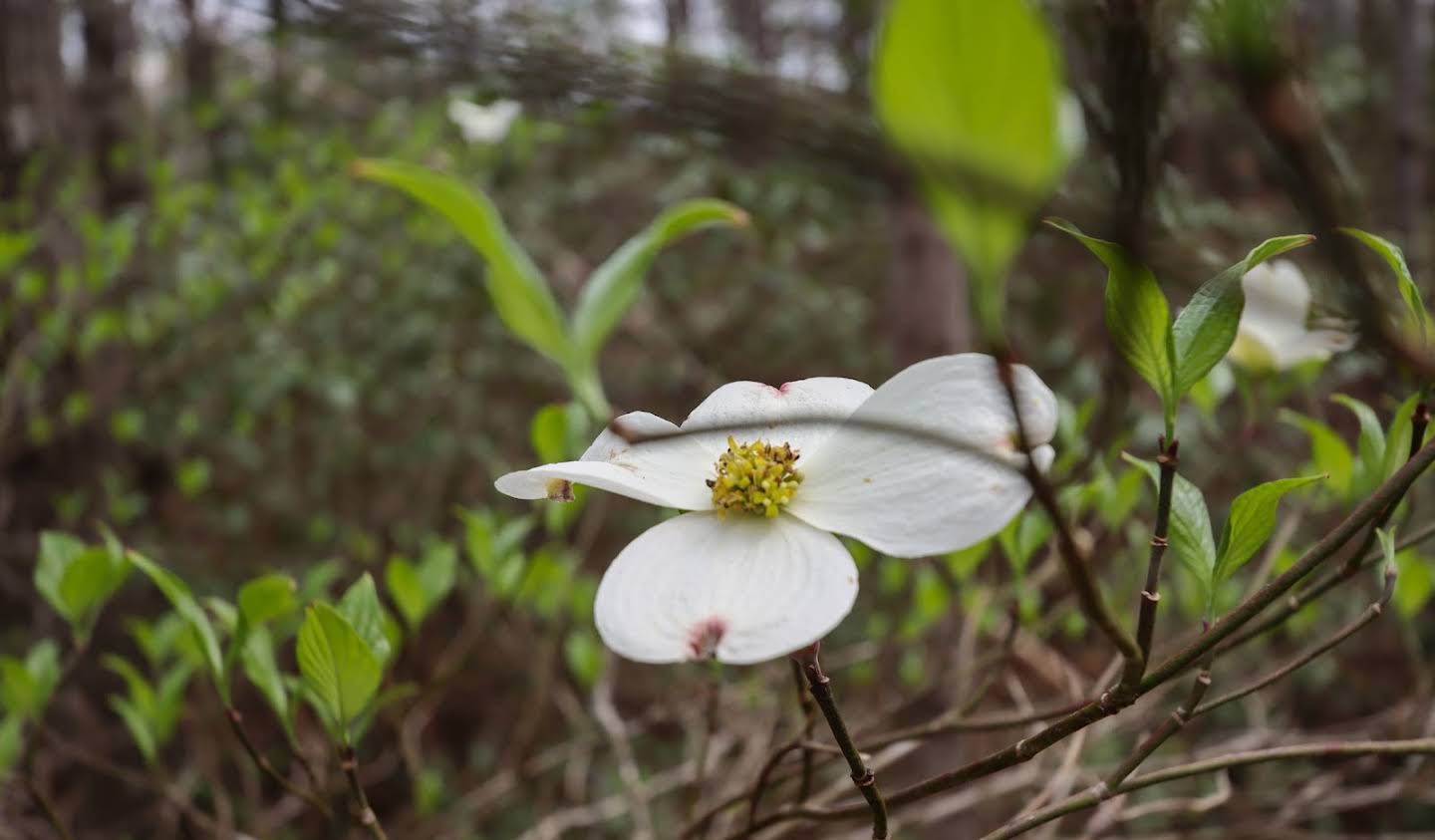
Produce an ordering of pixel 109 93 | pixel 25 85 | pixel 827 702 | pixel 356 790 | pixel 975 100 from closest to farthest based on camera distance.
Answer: pixel 975 100 < pixel 827 702 < pixel 356 790 < pixel 25 85 < pixel 109 93

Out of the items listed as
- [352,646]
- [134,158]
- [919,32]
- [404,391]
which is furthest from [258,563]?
[919,32]

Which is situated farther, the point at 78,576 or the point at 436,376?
the point at 436,376

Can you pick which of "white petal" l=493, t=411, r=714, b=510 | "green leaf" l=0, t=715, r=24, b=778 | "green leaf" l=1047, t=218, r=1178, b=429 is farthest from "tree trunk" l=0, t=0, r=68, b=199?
"green leaf" l=1047, t=218, r=1178, b=429

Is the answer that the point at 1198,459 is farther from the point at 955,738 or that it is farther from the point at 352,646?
the point at 352,646

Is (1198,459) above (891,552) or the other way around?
the other way around

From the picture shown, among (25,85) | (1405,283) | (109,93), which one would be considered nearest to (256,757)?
(1405,283)

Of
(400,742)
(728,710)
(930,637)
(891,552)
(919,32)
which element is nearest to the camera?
(919,32)

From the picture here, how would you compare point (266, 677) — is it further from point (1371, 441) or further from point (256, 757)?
point (1371, 441)
